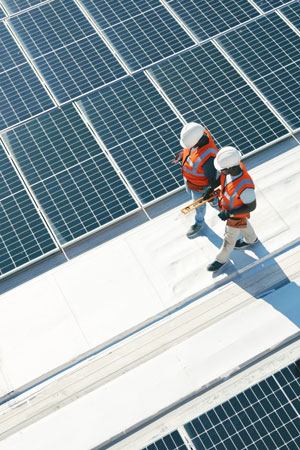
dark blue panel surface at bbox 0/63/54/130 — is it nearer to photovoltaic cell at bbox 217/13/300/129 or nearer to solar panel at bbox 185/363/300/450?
photovoltaic cell at bbox 217/13/300/129

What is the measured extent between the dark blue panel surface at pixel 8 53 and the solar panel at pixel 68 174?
175cm

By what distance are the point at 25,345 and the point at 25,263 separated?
4.73 feet

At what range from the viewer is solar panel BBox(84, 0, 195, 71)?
9.23 meters

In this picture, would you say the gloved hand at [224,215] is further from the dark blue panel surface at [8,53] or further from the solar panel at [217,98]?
the dark blue panel surface at [8,53]

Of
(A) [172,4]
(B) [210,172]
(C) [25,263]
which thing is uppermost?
(A) [172,4]

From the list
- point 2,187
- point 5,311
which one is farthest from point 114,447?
point 2,187

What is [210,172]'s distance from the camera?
6.98 metres

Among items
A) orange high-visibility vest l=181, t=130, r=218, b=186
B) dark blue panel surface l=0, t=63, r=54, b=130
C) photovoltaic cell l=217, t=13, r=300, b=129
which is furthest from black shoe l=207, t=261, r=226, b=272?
dark blue panel surface l=0, t=63, r=54, b=130

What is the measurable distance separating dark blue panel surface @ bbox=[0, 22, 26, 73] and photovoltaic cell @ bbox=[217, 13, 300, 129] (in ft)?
14.9

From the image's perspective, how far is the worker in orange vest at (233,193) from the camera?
248 inches

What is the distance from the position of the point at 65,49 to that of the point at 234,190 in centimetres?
556

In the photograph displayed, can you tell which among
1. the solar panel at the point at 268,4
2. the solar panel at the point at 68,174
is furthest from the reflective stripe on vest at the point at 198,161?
the solar panel at the point at 268,4

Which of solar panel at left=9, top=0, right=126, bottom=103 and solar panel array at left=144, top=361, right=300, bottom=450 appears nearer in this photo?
solar panel array at left=144, top=361, right=300, bottom=450

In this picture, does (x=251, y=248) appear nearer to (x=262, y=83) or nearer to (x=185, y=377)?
(x=185, y=377)
